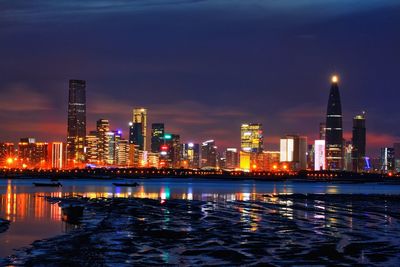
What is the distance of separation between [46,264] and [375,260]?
1856 centimetres

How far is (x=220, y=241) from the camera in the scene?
1827 inches

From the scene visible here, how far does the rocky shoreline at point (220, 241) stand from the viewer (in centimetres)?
3769

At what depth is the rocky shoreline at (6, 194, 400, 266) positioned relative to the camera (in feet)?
124

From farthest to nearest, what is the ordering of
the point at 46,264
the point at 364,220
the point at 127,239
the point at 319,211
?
1. the point at 319,211
2. the point at 364,220
3. the point at 127,239
4. the point at 46,264

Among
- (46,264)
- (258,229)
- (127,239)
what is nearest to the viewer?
(46,264)

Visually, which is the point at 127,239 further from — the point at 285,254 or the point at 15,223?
the point at 15,223

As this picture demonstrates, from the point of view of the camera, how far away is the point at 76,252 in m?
40.1

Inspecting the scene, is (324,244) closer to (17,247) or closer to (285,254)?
(285,254)

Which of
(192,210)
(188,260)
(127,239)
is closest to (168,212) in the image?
(192,210)

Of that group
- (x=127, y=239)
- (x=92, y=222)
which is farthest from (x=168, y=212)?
(x=127, y=239)

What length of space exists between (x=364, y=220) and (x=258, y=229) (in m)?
16.2

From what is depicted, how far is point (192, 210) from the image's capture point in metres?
79.1

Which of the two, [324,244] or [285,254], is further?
[324,244]

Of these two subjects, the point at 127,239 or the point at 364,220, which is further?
the point at 364,220
